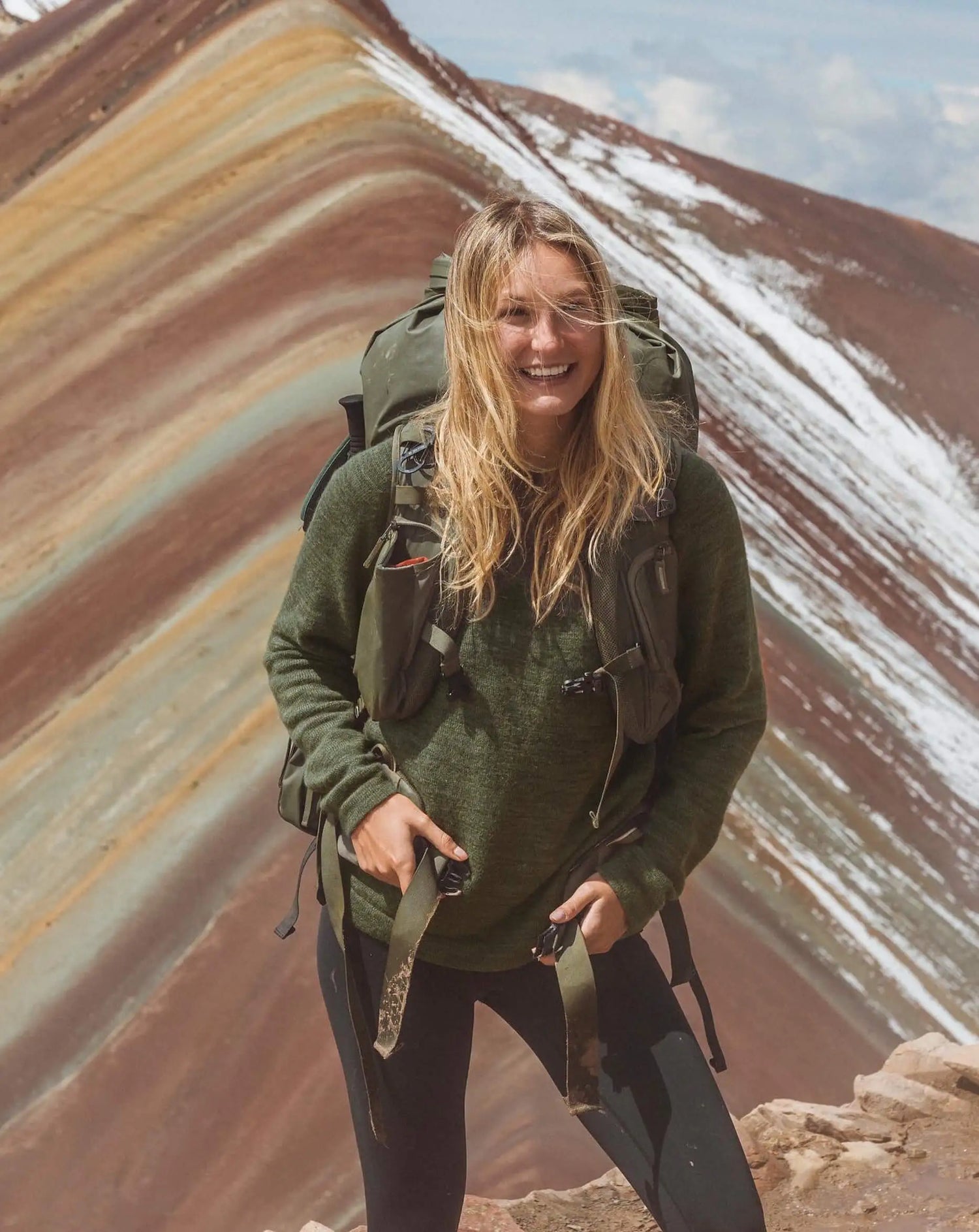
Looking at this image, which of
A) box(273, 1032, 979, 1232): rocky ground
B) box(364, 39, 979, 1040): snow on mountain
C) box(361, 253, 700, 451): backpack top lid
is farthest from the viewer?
box(364, 39, 979, 1040): snow on mountain

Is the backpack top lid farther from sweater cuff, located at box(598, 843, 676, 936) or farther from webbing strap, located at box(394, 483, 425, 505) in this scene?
sweater cuff, located at box(598, 843, 676, 936)

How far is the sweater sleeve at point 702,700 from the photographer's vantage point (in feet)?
2.99

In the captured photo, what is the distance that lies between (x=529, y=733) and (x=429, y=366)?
0.99 ft

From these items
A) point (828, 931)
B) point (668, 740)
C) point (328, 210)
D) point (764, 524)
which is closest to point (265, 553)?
point (328, 210)

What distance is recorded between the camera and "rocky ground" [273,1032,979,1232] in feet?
5.13

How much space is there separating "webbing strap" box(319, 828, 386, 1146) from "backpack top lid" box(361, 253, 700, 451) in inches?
13.2

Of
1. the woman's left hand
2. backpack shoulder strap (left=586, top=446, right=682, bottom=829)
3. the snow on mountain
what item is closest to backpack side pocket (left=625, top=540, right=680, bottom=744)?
backpack shoulder strap (left=586, top=446, right=682, bottom=829)

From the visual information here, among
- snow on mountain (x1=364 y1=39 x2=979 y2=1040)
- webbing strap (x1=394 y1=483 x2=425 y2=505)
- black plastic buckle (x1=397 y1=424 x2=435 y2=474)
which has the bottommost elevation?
snow on mountain (x1=364 y1=39 x2=979 y2=1040)

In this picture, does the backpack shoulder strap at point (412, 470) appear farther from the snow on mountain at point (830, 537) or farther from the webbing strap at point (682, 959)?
the snow on mountain at point (830, 537)

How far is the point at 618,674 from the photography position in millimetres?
883

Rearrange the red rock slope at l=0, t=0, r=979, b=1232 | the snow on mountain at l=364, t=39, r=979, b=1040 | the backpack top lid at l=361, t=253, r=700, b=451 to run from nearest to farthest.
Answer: the backpack top lid at l=361, t=253, r=700, b=451
the red rock slope at l=0, t=0, r=979, b=1232
the snow on mountain at l=364, t=39, r=979, b=1040

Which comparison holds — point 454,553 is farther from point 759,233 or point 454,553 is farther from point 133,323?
point 759,233

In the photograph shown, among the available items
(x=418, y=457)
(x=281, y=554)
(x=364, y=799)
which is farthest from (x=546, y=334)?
(x=281, y=554)

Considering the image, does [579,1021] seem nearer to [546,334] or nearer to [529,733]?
[529,733]
